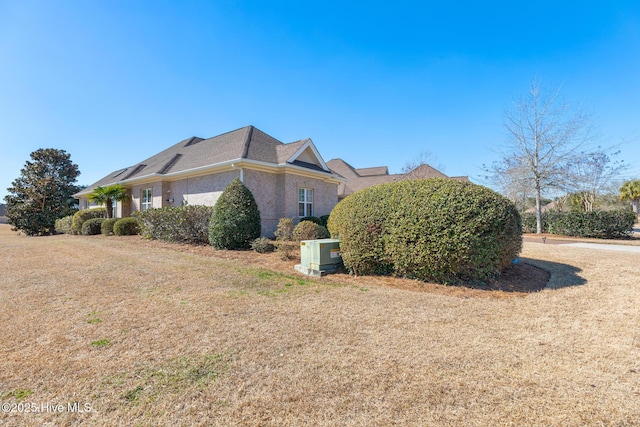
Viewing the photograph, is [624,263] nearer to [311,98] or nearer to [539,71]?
[311,98]

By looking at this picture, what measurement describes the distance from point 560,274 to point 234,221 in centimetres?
992

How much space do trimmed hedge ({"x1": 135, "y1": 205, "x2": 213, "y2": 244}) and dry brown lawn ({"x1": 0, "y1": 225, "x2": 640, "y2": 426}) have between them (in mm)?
6331

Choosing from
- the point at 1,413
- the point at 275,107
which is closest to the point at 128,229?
the point at 275,107

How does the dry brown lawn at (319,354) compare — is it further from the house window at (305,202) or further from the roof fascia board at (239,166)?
the house window at (305,202)

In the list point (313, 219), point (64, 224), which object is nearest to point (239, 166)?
point (313, 219)

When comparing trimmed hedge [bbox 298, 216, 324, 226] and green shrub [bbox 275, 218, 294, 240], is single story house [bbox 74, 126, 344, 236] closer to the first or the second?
trimmed hedge [bbox 298, 216, 324, 226]

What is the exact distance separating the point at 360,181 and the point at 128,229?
796 inches

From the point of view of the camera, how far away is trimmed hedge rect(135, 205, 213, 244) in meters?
12.2

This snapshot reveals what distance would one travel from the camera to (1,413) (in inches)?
83.9

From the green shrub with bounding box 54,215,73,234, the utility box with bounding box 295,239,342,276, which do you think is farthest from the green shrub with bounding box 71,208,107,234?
the utility box with bounding box 295,239,342,276

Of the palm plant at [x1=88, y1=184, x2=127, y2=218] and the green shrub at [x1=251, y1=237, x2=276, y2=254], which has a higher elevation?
the palm plant at [x1=88, y1=184, x2=127, y2=218]

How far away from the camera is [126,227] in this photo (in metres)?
16.2

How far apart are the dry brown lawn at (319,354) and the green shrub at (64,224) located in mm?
20491

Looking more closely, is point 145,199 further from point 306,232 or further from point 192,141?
point 306,232
